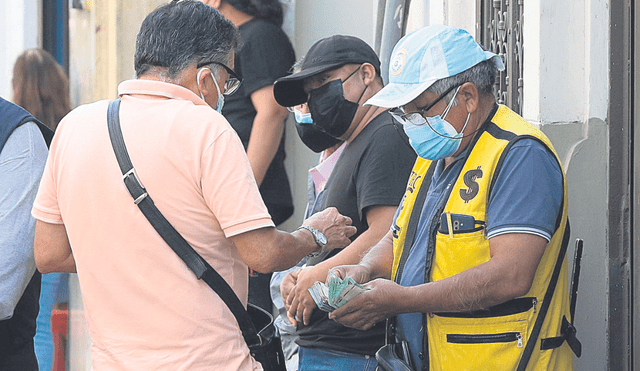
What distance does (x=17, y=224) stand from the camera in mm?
2822

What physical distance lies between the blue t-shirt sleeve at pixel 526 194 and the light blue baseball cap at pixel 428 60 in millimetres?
327

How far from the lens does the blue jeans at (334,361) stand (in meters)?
2.89

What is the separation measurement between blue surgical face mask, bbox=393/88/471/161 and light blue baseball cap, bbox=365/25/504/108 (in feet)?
0.30

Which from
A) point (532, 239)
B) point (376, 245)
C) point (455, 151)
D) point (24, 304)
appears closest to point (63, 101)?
point (24, 304)

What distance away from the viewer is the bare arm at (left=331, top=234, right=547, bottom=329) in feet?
7.16

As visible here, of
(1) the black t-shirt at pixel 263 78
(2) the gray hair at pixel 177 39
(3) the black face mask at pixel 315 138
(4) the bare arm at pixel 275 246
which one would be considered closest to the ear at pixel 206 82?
(2) the gray hair at pixel 177 39

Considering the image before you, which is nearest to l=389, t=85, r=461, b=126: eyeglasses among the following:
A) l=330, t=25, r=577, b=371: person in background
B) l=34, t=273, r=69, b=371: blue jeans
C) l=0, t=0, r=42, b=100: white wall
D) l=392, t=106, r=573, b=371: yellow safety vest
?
l=330, t=25, r=577, b=371: person in background

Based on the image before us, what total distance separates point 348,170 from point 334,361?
71 cm

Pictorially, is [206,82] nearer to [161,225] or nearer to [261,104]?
[161,225]

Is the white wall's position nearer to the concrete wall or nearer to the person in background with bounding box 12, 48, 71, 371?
the person in background with bounding box 12, 48, 71, 371

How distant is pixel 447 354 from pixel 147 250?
914 mm

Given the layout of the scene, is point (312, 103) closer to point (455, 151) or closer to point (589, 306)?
point (455, 151)

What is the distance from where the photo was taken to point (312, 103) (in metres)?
3.13

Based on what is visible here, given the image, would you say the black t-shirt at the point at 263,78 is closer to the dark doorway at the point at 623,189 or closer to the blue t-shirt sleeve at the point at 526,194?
the dark doorway at the point at 623,189
